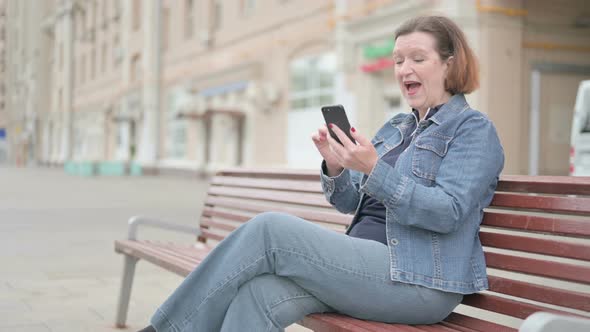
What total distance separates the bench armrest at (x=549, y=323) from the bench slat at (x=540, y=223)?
48 centimetres

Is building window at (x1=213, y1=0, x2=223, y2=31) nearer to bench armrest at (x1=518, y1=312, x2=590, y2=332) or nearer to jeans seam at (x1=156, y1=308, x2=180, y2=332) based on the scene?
jeans seam at (x1=156, y1=308, x2=180, y2=332)

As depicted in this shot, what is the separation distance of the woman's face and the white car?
9.83 metres

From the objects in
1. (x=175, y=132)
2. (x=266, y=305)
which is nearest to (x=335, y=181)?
(x=266, y=305)

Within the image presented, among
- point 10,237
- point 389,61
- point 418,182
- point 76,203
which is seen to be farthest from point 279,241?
point 389,61

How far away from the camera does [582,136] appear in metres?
12.1

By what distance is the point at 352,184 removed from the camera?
297cm

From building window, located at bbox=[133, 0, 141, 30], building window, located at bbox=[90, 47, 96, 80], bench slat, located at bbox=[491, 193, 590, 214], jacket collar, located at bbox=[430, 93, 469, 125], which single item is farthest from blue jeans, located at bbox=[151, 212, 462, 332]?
building window, located at bbox=[90, 47, 96, 80]

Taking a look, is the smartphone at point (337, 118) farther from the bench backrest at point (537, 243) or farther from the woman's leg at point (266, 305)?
the bench backrest at point (537, 243)

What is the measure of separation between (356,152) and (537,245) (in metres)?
0.68

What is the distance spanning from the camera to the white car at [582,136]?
11.9 m

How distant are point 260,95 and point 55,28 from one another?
38609 mm

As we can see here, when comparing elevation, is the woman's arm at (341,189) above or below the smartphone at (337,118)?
below

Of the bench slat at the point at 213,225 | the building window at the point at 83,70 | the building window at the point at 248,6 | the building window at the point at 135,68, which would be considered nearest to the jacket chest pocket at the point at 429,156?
the bench slat at the point at 213,225

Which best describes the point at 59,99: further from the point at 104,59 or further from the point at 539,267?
the point at 539,267
